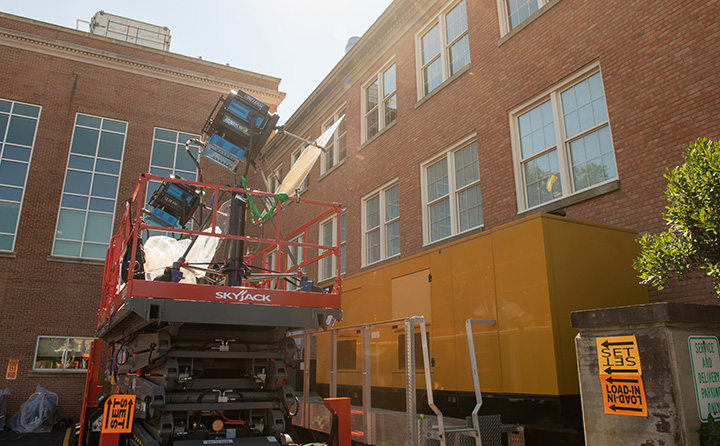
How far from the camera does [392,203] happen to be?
13.7 metres

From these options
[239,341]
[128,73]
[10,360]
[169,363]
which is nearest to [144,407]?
[169,363]

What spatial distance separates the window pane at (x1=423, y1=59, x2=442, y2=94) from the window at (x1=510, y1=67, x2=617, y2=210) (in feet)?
10.1

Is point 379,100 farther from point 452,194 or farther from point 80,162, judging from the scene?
point 80,162

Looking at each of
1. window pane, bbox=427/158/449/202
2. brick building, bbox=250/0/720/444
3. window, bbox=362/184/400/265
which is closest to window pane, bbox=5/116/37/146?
brick building, bbox=250/0/720/444

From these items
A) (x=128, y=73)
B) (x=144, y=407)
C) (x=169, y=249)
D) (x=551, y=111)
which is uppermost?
(x=128, y=73)

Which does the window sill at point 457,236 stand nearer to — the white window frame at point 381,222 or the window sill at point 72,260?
the white window frame at point 381,222

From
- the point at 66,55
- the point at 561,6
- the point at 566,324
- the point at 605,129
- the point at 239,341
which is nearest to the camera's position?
the point at 566,324

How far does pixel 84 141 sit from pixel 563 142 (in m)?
21.4

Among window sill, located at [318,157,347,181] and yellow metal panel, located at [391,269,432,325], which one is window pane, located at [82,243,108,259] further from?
yellow metal panel, located at [391,269,432,325]

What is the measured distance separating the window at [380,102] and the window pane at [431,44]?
4.77 feet

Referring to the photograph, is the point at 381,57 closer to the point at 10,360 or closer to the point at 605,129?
the point at 605,129

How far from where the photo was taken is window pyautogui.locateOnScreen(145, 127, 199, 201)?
24375 mm

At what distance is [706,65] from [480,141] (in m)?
4.29

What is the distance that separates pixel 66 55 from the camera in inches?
930
